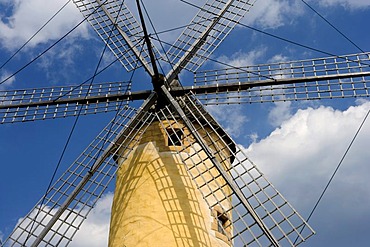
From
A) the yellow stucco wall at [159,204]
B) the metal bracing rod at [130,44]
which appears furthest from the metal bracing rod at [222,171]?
the metal bracing rod at [130,44]

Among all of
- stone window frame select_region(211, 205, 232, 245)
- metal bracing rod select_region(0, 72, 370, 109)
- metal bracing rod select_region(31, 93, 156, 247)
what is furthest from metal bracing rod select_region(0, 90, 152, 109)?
stone window frame select_region(211, 205, 232, 245)

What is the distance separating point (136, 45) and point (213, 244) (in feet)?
16.5

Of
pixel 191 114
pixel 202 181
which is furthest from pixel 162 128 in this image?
pixel 202 181

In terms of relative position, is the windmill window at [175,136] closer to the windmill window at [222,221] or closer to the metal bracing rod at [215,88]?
the metal bracing rod at [215,88]

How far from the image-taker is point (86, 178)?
33.5 ft

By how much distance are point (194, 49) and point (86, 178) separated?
3786mm

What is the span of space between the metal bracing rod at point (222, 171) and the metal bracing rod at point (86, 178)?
510 mm

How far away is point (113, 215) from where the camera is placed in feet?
32.9

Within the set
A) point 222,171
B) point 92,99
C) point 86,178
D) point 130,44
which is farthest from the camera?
point 130,44

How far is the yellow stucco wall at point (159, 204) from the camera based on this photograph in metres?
9.12

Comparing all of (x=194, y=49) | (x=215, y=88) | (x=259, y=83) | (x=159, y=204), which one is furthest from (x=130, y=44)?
(x=159, y=204)

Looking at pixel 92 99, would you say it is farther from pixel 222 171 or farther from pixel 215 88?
pixel 222 171

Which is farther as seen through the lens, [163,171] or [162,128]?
[162,128]

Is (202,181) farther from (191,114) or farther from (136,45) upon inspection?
(136,45)
